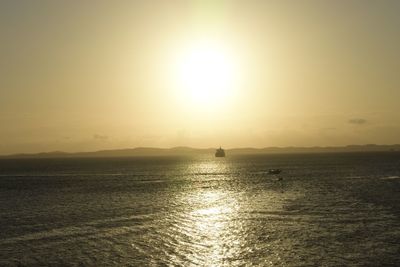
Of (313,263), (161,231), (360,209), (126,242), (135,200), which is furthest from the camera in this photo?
(135,200)

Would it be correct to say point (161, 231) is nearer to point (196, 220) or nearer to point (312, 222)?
point (196, 220)

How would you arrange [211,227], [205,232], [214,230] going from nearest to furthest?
1. [205,232]
2. [214,230]
3. [211,227]

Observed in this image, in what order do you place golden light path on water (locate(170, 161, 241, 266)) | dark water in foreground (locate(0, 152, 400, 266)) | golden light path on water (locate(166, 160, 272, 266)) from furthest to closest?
golden light path on water (locate(170, 161, 241, 266))
golden light path on water (locate(166, 160, 272, 266))
dark water in foreground (locate(0, 152, 400, 266))

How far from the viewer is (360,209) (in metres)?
55.8

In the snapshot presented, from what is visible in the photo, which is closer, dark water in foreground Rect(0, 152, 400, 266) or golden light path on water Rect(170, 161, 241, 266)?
dark water in foreground Rect(0, 152, 400, 266)

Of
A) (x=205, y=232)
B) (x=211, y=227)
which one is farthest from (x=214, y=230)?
(x=211, y=227)

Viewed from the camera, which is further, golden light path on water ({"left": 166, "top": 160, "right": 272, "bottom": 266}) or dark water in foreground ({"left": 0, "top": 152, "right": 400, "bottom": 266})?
golden light path on water ({"left": 166, "top": 160, "right": 272, "bottom": 266})

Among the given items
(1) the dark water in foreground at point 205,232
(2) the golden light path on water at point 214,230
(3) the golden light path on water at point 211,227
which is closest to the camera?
(1) the dark water in foreground at point 205,232

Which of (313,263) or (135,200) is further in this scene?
(135,200)

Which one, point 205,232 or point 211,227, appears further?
point 211,227

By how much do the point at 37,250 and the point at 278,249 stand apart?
62.0 feet

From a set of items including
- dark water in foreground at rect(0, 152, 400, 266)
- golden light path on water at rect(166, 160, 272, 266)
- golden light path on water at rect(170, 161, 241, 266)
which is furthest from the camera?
golden light path on water at rect(170, 161, 241, 266)

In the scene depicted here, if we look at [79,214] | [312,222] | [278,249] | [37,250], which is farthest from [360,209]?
[37,250]

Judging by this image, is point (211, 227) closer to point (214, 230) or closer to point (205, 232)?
point (214, 230)
